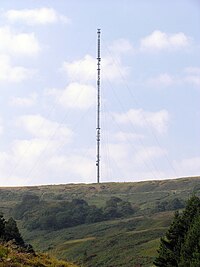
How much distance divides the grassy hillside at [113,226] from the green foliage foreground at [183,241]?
846 centimetres

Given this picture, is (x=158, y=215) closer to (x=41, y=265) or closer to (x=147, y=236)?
(x=147, y=236)

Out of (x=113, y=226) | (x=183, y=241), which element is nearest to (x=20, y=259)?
(x=183, y=241)

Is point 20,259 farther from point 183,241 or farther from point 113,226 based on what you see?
point 113,226

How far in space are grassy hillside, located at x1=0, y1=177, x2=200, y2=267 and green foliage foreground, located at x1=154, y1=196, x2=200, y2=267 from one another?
846 cm

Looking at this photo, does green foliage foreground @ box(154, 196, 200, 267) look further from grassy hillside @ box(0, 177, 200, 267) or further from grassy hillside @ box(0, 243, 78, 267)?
grassy hillside @ box(0, 243, 78, 267)

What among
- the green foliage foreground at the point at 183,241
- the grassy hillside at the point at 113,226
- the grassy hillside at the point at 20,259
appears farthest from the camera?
the grassy hillside at the point at 113,226

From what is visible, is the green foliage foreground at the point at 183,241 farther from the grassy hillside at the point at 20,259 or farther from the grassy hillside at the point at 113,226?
the grassy hillside at the point at 20,259

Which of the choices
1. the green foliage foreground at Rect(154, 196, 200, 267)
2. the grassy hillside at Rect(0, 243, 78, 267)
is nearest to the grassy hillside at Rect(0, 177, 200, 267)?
the green foliage foreground at Rect(154, 196, 200, 267)

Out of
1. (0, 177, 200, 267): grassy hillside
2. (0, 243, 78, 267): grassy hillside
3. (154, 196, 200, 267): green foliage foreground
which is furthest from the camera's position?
(0, 177, 200, 267): grassy hillside

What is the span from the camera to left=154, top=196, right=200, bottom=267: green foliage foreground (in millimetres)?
34406

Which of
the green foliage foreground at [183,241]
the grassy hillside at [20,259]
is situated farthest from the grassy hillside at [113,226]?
the grassy hillside at [20,259]

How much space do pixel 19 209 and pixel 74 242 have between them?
36.1 m

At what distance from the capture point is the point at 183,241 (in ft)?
130

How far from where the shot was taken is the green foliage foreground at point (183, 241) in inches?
1355
